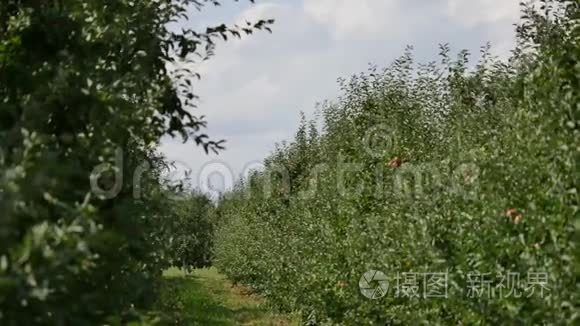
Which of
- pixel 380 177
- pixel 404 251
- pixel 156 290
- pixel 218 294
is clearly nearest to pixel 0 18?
pixel 156 290

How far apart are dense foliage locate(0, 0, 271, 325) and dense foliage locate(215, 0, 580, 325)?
83.6 inches

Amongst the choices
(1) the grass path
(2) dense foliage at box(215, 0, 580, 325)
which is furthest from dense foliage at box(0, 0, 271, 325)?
(1) the grass path

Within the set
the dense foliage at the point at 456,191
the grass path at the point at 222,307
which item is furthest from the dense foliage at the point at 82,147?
the grass path at the point at 222,307

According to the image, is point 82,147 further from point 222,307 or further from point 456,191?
point 222,307

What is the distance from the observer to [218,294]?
95.7 feet

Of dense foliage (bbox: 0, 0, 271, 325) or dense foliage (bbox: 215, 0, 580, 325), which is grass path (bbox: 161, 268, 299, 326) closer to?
dense foliage (bbox: 215, 0, 580, 325)

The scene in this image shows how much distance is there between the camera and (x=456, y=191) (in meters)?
7.08

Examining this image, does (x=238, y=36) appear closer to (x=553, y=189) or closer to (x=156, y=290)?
(x=156, y=290)

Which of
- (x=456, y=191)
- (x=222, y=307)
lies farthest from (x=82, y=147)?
(x=222, y=307)

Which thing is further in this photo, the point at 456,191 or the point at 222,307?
the point at 222,307

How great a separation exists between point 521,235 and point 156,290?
2413mm

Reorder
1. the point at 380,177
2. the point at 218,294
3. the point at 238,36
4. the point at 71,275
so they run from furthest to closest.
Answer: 1. the point at 218,294
2. the point at 380,177
3. the point at 238,36
4. the point at 71,275

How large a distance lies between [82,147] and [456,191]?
3.95 m

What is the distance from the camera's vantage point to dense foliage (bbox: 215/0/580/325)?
5.59 meters
